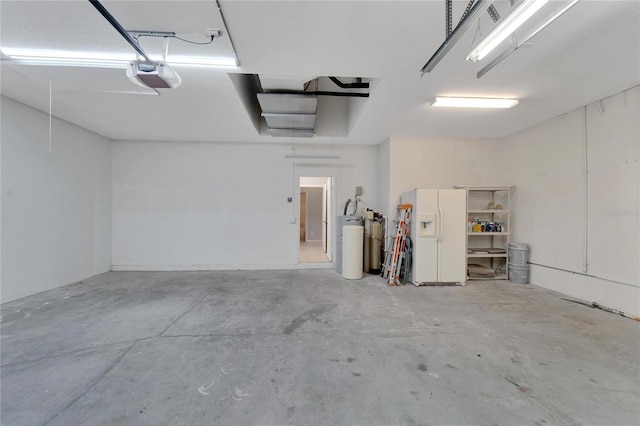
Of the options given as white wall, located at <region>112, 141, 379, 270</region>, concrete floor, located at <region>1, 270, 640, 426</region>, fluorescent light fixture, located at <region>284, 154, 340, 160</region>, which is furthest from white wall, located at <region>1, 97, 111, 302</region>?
fluorescent light fixture, located at <region>284, 154, 340, 160</region>

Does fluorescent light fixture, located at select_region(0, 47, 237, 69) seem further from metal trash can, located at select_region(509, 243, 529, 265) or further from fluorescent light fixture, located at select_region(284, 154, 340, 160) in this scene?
metal trash can, located at select_region(509, 243, 529, 265)

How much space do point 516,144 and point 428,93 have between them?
2967mm

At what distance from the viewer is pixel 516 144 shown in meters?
4.70

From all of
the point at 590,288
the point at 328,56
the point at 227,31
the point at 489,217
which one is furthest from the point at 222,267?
the point at 590,288

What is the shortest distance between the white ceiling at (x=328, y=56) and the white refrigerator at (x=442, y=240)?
4.42ft

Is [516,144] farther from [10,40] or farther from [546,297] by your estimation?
[10,40]

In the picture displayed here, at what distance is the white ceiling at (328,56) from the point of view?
180 centimetres

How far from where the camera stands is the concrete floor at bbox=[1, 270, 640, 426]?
159cm

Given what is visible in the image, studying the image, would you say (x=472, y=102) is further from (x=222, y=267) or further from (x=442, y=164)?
(x=222, y=267)

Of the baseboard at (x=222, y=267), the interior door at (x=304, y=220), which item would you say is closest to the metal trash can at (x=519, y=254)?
the baseboard at (x=222, y=267)

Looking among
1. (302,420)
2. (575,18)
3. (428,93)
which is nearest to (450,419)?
(302,420)

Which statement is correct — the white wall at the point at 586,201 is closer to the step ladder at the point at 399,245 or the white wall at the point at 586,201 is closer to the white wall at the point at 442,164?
the white wall at the point at 442,164

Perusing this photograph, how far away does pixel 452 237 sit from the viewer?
429 cm

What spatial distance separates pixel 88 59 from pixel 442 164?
5620 millimetres
